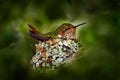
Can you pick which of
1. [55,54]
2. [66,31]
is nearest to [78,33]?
[66,31]

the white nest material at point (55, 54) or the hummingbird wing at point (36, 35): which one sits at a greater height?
the hummingbird wing at point (36, 35)

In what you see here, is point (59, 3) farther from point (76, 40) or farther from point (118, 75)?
point (118, 75)

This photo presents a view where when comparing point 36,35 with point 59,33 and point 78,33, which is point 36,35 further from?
point 78,33

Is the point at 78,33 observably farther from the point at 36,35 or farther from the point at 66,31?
the point at 36,35

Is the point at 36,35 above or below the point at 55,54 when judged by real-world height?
above

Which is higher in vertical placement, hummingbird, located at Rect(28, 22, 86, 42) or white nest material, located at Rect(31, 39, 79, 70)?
hummingbird, located at Rect(28, 22, 86, 42)
